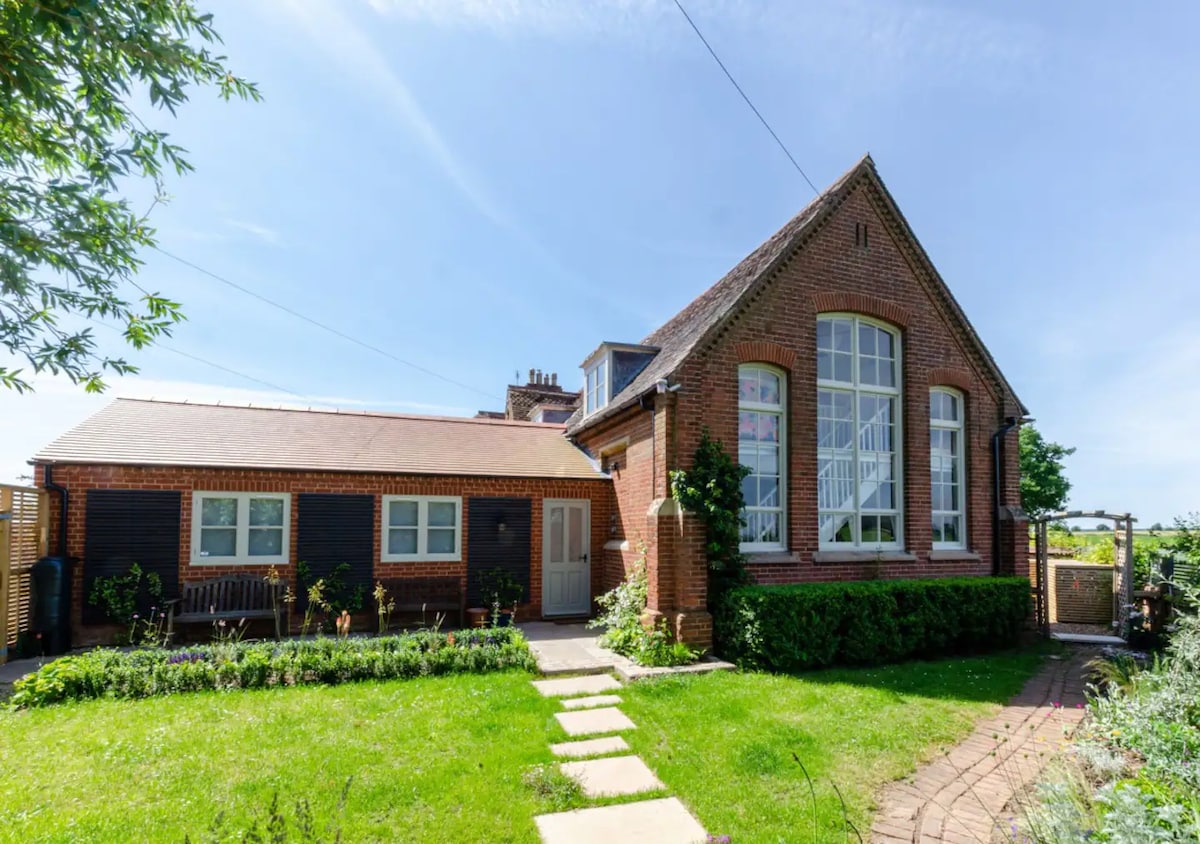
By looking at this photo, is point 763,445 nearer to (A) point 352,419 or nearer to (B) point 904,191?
(B) point 904,191

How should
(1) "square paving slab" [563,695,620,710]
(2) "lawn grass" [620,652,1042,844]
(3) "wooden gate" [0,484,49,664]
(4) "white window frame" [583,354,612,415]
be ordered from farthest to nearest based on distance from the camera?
(4) "white window frame" [583,354,612,415], (3) "wooden gate" [0,484,49,664], (1) "square paving slab" [563,695,620,710], (2) "lawn grass" [620,652,1042,844]

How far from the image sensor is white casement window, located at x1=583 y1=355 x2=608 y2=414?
13.2 metres

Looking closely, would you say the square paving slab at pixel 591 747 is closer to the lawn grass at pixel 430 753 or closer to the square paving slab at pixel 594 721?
the lawn grass at pixel 430 753

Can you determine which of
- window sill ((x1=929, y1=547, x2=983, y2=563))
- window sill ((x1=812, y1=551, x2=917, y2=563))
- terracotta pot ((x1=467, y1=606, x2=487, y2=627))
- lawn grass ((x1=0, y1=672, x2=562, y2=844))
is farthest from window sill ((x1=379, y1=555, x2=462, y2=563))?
window sill ((x1=929, y1=547, x2=983, y2=563))

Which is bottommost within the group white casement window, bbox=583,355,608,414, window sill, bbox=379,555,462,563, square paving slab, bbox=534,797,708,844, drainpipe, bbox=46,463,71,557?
square paving slab, bbox=534,797,708,844

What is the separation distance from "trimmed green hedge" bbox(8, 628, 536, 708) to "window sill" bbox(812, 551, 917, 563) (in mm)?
5261

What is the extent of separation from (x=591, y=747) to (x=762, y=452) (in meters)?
6.20

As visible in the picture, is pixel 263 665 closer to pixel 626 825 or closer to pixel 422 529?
pixel 422 529

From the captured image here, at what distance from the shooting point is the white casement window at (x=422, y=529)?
11.9m

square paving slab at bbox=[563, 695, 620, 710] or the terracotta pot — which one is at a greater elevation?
square paving slab at bbox=[563, 695, 620, 710]

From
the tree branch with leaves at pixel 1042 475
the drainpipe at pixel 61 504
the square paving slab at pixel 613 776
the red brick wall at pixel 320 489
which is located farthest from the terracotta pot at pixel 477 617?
the tree branch with leaves at pixel 1042 475

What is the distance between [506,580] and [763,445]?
A: 5.66 metres

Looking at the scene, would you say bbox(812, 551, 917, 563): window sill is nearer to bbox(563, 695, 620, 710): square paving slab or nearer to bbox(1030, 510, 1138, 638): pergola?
bbox(1030, 510, 1138, 638): pergola

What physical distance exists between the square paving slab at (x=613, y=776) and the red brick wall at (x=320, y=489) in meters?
7.34
